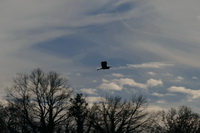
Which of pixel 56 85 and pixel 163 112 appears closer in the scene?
pixel 56 85

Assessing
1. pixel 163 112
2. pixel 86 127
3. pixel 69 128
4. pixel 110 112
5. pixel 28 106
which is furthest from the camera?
pixel 163 112

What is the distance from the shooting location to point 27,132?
53.9 meters

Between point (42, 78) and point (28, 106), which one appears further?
point (42, 78)

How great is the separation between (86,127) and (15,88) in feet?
43.6

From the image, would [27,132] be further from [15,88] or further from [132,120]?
[132,120]

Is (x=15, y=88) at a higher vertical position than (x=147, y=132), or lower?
higher

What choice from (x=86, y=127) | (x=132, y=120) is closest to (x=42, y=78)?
(x=86, y=127)

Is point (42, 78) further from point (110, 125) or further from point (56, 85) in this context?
point (110, 125)

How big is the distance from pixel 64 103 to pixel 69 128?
429 cm

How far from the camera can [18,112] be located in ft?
177

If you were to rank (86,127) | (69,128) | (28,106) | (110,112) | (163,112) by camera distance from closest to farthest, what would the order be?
(28,106) < (69,128) < (86,127) < (110,112) < (163,112)

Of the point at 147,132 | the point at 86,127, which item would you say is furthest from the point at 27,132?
the point at 147,132

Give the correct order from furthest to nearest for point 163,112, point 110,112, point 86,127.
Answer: point 163,112, point 110,112, point 86,127

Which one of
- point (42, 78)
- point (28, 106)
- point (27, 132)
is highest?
point (42, 78)
